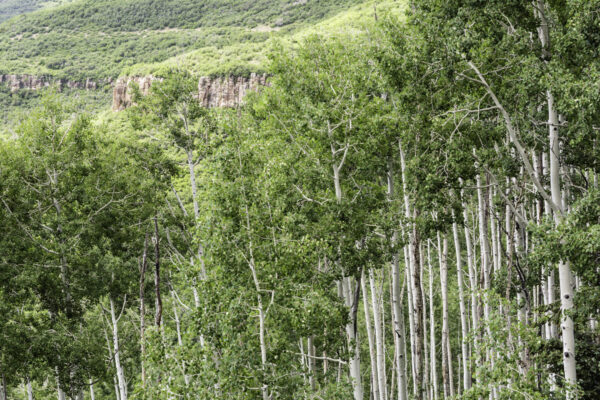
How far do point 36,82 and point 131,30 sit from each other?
47312 millimetres

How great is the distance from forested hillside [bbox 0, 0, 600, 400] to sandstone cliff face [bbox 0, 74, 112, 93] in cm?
8745

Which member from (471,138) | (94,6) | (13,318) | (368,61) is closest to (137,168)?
(13,318)

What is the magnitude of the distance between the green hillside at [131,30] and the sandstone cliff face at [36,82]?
173 cm

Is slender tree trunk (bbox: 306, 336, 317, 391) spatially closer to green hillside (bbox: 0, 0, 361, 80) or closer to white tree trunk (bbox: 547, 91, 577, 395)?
white tree trunk (bbox: 547, 91, 577, 395)

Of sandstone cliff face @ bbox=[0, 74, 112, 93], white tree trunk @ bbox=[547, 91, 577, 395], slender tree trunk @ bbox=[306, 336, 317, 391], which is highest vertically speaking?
sandstone cliff face @ bbox=[0, 74, 112, 93]

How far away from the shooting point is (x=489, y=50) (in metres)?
8.98

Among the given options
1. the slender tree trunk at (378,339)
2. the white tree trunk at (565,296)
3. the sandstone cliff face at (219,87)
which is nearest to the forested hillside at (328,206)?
the white tree trunk at (565,296)

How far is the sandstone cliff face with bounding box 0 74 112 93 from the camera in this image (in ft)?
306

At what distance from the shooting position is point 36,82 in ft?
317

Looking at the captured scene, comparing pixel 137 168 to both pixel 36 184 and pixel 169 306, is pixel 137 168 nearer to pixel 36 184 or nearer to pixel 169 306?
pixel 36 184

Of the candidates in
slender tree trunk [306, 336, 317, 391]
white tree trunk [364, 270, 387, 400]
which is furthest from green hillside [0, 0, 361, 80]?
white tree trunk [364, 270, 387, 400]

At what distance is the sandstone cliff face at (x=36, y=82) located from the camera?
93.3 meters

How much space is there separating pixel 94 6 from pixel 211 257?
166 m

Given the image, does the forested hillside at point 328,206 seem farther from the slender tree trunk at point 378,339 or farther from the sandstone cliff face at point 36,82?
the sandstone cliff face at point 36,82
